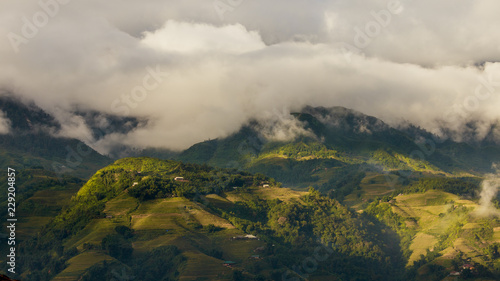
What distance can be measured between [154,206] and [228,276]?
52.0 meters

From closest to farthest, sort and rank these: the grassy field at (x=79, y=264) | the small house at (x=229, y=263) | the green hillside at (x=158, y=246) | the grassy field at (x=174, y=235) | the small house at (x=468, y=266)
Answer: the grassy field at (x=79, y=264) → the grassy field at (x=174, y=235) → the green hillside at (x=158, y=246) → the small house at (x=229, y=263) → the small house at (x=468, y=266)

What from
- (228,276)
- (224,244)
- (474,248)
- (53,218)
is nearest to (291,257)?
(224,244)

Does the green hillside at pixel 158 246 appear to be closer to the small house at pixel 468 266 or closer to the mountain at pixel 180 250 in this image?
the mountain at pixel 180 250

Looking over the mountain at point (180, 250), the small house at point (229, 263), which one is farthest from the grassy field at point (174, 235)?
the small house at point (229, 263)

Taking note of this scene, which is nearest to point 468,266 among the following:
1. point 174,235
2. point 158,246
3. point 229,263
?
point 229,263

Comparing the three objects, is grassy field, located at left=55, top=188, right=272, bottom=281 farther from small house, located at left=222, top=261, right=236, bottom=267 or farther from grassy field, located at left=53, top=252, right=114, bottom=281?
small house, located at left=222, top=261, right=236, bottom=267

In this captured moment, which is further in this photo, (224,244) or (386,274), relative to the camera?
(386,274)

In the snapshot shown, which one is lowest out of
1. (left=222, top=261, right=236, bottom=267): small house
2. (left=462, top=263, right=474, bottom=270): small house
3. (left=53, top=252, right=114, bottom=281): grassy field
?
(left=53, top=252, right=114, bottom=281): grassy field

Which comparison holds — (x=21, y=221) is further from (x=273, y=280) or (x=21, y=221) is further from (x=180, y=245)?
(x=273, y=280)

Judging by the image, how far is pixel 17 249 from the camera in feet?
590

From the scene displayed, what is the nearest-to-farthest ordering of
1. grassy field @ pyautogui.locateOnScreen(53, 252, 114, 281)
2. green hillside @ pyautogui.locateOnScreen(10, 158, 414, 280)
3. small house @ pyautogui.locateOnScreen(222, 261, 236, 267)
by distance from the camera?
grassy field @ pyautogui.locateOnScreen(53, 252, 114, 281), green hillside @ pyautogui.locateOnScreen(10, 158, 414, 280), small house @ pyautogui.locateOnScreen(222, 261, 236, 267)

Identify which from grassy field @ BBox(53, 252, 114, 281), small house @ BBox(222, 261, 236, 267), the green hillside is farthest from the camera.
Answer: small house @ BBox(222, 261, 236, 267)

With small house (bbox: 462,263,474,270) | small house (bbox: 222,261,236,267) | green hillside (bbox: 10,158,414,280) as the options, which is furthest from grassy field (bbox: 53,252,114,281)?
small house (bbox: 462,263,474,270)

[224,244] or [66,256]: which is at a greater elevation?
[224,244]
